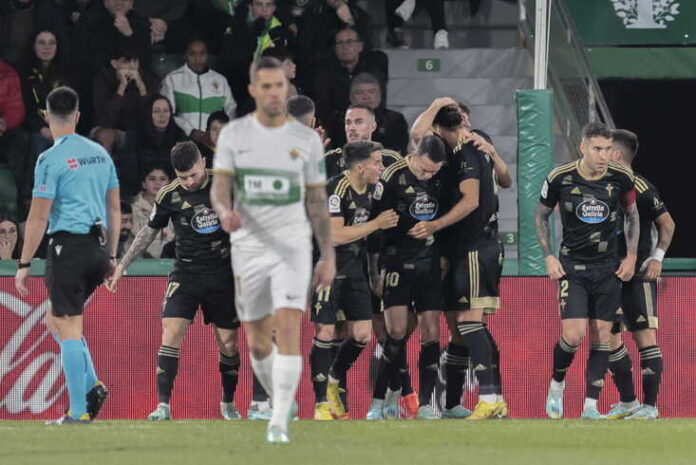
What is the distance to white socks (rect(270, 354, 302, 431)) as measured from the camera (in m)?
8.45

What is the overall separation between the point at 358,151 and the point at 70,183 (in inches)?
89.3

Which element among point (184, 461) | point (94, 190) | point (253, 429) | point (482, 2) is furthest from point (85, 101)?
point (184, 461)

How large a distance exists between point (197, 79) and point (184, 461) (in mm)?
9390

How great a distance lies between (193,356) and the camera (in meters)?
13.4

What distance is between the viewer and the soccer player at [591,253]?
460 inches

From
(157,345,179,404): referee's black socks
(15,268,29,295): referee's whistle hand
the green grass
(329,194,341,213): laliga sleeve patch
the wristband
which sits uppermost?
(329,194,341,213): laliga sleeve patch

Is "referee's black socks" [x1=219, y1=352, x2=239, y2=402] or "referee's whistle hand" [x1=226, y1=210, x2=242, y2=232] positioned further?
"referee's black socks" [x1=219, y1=352, x2=239, y2=402]

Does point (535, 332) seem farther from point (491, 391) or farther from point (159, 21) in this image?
point (159, 21)

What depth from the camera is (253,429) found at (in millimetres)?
9672

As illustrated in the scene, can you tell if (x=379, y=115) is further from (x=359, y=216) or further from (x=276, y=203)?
(x=276, y=203)

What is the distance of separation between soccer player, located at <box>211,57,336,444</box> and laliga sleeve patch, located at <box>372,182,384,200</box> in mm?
2969

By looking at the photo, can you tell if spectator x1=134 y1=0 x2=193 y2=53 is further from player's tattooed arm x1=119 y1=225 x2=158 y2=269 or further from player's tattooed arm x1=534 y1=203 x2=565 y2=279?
player's tattooed arm x1=534 y1=203 x2=565 y2=279

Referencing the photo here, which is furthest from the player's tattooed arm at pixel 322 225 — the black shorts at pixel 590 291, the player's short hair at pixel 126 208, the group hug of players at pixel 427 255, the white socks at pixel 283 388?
the player's short hair at pixel 126 208

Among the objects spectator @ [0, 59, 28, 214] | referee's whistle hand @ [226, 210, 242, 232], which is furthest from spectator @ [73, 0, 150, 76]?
referee's whistle hand @ [226, 210, 242, 232]
